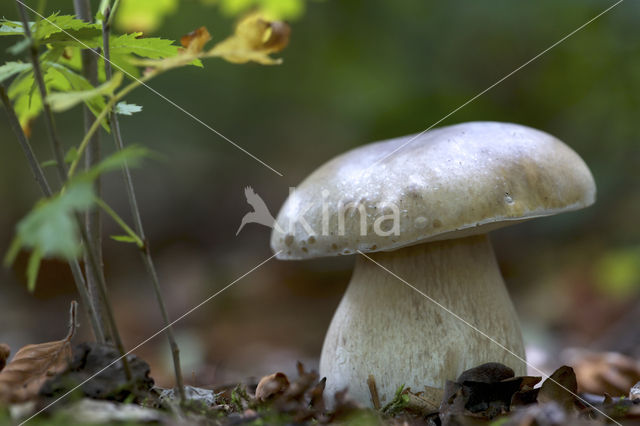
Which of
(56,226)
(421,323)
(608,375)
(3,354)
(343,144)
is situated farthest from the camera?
(343,144)

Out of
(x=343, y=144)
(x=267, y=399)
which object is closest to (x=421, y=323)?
(x=267, y=399)

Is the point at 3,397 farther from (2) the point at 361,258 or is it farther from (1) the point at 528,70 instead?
(1) the point at 528,70

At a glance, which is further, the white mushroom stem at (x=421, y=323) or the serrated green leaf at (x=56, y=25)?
the white mushroom stem at (x=421, y=323)

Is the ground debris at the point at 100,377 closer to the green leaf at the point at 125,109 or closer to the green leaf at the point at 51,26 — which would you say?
the green leaf at the point at 125,109

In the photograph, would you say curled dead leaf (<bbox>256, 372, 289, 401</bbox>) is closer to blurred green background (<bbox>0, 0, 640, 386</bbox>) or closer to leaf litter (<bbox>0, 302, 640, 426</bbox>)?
leaf litter (<bbox>0, 302, 640, 426</bbox>)

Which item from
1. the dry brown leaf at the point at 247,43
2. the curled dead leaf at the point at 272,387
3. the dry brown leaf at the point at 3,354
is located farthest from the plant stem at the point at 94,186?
the dry brown leaf at the point at 247,43

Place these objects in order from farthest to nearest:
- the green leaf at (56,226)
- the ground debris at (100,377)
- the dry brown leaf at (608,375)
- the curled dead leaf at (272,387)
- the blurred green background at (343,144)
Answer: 1. the blurred green background at (343,144)
2. the dry brown leaf at (608,375)
3. the curled dead leaf at (272,387)
4. the ground debris at (100,377)
5. the green leaf at (56,226)

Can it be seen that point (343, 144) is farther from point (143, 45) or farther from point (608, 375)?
point (143, 45)
